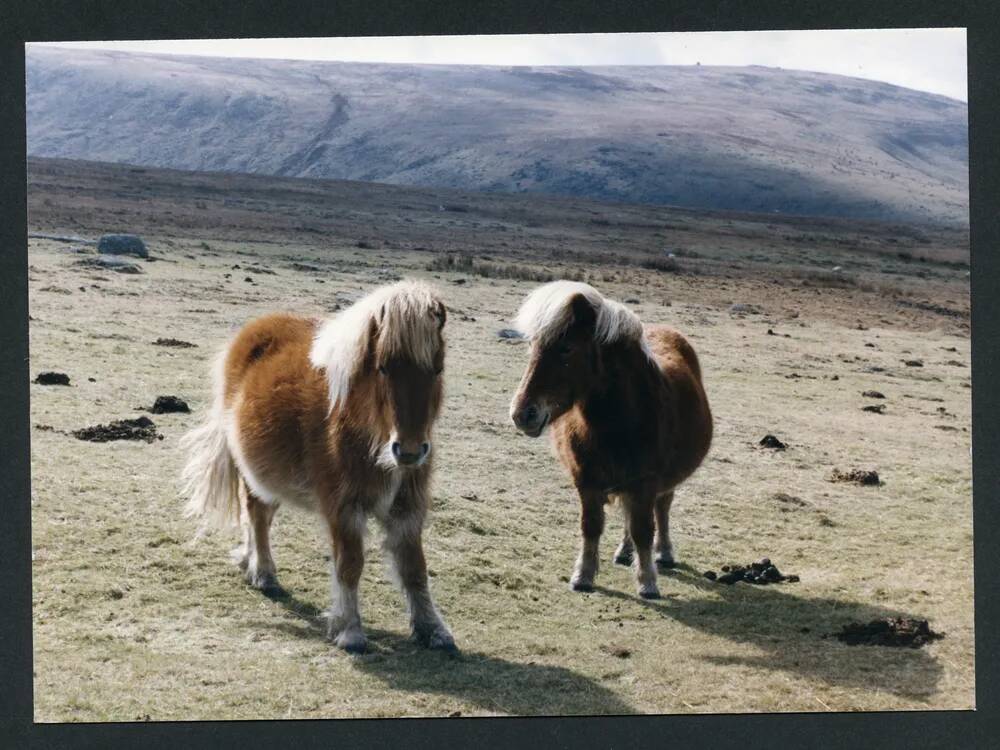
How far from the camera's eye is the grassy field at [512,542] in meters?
4.83

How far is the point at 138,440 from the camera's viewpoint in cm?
683

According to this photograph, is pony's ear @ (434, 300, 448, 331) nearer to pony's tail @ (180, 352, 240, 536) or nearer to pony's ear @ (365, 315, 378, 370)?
pony's ear @ (365, 315, 378, 370)

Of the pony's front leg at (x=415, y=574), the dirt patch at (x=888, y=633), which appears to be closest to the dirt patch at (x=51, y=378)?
the pony's front leg at (x=415, y=574)

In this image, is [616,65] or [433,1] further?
[616,65]

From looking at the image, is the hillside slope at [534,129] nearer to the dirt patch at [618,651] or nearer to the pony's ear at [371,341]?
the pony's ear at [371,341]

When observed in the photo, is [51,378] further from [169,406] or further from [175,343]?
[175,343]

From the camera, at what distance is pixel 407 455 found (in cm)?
423

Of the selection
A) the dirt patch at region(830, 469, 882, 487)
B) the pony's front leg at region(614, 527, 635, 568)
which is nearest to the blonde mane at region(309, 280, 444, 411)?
the pony's front leg at region(614, 527, 635, 568)

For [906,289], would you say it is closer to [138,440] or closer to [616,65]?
[616,65]

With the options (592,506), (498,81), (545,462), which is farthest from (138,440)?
(498,81)

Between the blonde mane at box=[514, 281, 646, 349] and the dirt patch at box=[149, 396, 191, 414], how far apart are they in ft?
10.9

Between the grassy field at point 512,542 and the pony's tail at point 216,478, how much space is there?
0.76 feet

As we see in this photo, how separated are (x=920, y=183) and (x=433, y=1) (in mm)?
7070

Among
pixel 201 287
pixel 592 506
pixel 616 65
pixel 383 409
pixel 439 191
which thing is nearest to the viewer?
pixel 383 409
